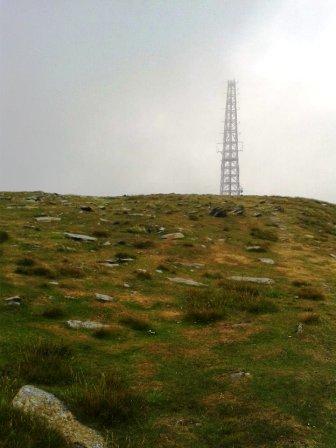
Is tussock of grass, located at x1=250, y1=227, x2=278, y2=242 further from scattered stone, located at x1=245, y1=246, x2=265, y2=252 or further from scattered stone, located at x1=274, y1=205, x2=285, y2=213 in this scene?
scattered stone, located at x1=274, y1=205, x2=285, y2=213

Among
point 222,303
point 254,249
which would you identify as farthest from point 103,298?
point 254,249

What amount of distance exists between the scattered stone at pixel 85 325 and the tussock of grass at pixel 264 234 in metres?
17.8

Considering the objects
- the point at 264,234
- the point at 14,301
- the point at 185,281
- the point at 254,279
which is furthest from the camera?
the point at 264,234

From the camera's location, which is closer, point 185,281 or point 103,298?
point 103,298

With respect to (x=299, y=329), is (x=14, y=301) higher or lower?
higher

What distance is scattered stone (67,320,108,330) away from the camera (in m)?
11.9

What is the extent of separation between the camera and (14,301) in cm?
1276

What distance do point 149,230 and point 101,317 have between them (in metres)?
14.2

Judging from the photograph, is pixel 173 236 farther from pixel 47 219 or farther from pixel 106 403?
pixel 106 403

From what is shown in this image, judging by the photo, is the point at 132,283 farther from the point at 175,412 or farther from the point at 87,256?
the point at 175,412

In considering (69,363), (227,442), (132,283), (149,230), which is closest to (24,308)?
(69,363)

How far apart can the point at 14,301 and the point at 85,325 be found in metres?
2.30

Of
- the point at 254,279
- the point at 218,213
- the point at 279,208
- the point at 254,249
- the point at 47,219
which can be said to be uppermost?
the point at 279,208

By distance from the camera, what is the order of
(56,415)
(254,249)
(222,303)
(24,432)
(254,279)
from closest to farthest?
(24,432) < (56,415) < (222,303) < (254,279) < (254,249)
